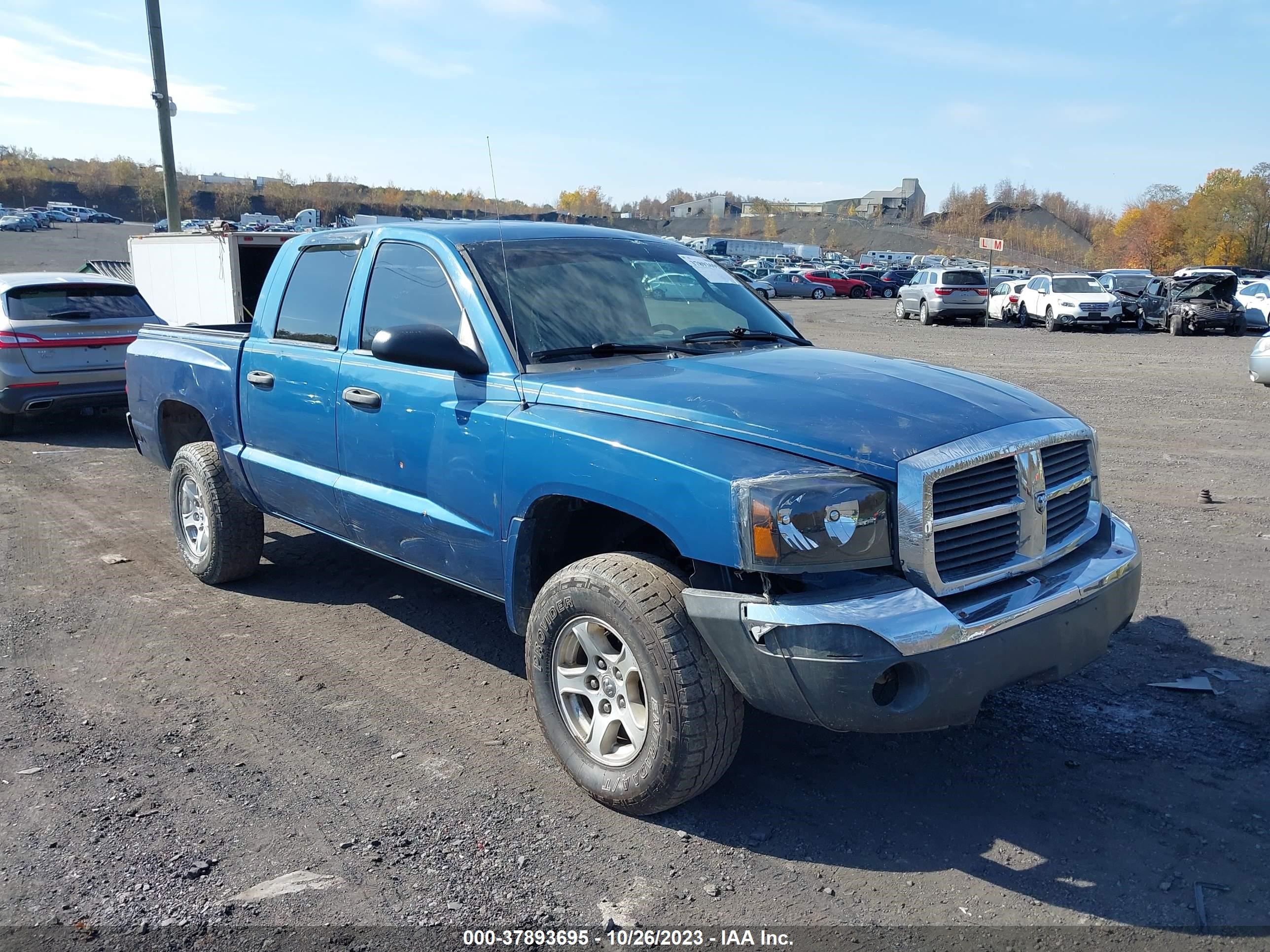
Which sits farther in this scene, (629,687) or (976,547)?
(629,687)

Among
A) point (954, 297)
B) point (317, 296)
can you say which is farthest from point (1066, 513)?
point (954, 297)

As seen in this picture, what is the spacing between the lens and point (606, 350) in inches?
159

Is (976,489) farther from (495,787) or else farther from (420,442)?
(420,442)

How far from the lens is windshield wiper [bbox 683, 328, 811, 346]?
4.34m

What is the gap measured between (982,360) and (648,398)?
1693cm

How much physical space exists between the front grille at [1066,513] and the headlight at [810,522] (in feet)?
2.70

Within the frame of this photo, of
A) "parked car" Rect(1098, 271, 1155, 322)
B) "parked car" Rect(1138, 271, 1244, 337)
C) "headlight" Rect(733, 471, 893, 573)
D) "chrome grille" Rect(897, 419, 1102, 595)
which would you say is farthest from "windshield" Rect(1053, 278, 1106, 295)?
"headlight" Rect(733, 471, 893, 573)

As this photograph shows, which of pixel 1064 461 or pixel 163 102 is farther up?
pixel 163 102

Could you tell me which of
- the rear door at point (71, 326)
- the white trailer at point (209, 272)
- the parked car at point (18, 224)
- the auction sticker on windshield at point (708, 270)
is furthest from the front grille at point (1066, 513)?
the parked car at point (18, 224)

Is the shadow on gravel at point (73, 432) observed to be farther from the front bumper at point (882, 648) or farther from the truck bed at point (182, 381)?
the front bumper at point (882, 648)

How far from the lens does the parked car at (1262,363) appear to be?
536 inches

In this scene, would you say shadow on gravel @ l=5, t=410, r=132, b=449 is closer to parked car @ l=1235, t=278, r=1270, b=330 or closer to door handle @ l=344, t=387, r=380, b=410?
door handle @ l=344, t=387, r=380, b=410

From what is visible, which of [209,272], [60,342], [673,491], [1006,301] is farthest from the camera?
[1006,301]

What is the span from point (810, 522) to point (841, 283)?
48.8m
